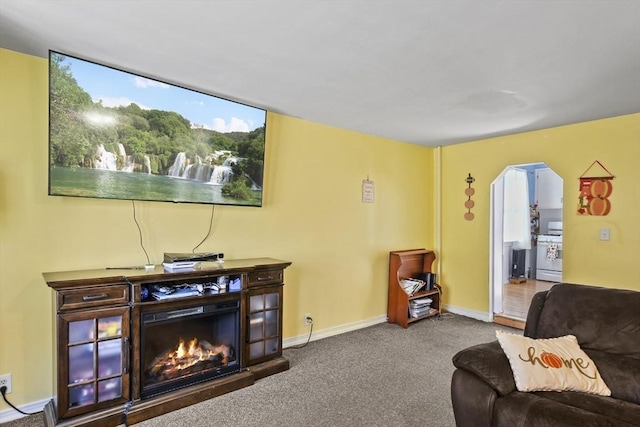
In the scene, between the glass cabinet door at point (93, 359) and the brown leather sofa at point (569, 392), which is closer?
the brown leather sofa at point (569, 392)

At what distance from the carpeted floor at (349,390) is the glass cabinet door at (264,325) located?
0.22 m

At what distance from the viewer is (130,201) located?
8.52 feet

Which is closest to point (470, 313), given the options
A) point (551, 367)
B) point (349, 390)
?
point (349, 390)

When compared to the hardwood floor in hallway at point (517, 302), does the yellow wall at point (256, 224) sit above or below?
above

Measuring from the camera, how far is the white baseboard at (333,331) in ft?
11.3

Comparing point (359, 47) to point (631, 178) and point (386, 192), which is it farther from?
point (631, 178)

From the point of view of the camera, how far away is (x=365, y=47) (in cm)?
205

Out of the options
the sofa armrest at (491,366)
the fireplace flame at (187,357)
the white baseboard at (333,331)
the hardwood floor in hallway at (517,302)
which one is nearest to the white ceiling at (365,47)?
the sofa armrest at (491,366)

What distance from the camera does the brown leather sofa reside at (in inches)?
60.9

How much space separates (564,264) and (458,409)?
2.79 metres

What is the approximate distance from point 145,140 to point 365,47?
5.46 feet

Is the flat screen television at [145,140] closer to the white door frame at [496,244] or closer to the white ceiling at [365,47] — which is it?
the white ceiling at [365,47]

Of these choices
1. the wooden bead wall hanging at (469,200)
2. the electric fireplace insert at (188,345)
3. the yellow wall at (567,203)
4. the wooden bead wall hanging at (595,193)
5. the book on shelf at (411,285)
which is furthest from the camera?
the wooden bead wall hanging at (469,200)

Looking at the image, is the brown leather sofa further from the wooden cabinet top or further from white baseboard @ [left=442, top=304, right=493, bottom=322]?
white baseboard @ [left=442, top=304, right=493, bottom=322]
